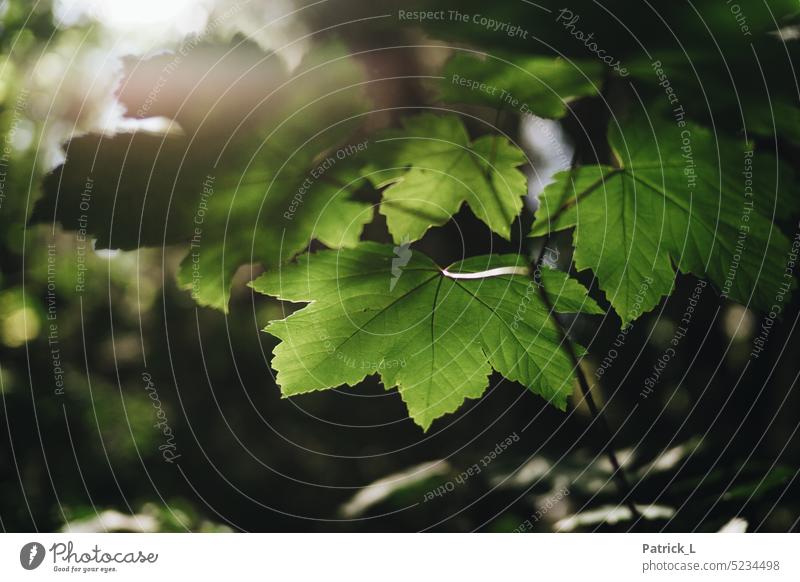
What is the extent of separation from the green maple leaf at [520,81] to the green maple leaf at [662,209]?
0.06 m

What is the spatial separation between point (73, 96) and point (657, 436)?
0.79 m

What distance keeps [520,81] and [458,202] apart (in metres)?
0.12

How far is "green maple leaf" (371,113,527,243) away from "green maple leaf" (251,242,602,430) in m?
0.04

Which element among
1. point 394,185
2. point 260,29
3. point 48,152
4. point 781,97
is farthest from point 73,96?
point 781,97

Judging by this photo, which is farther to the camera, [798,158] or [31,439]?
[31,439]

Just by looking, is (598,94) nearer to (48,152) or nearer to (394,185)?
(394,185)

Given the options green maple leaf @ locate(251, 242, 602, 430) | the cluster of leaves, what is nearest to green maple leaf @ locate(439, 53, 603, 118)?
the cluster of leaves

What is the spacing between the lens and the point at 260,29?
0.56m
